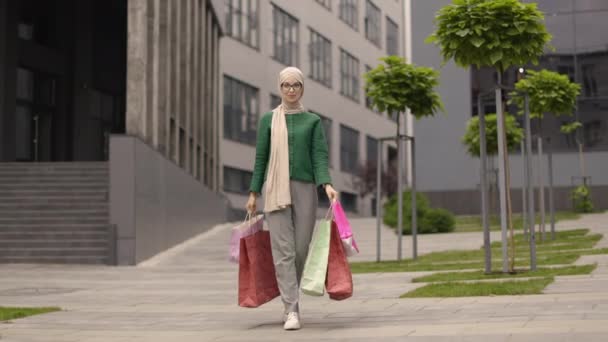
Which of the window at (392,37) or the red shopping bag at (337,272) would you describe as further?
the window at (392,37)

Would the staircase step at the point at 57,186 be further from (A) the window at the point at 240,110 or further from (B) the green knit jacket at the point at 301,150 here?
(A) the window at the point at 240,110

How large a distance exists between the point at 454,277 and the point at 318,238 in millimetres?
5081

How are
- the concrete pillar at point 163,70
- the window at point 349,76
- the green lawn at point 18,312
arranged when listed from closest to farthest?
the green lawn at point 18,312 < the concrete pillar at point 163,70 < the window at point 349,76

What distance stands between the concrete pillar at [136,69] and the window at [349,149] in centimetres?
4028

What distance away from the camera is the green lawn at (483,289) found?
30.9 feet

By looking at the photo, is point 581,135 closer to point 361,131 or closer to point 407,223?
point 407,223

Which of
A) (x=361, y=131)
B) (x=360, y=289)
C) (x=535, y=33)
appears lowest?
(x=360, y=289)

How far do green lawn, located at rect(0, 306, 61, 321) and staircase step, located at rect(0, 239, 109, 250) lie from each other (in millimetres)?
9723

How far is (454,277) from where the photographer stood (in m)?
12.1

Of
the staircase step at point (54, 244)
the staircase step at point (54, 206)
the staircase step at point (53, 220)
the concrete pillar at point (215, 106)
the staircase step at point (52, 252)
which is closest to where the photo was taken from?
the staircase step at point (52, 252)

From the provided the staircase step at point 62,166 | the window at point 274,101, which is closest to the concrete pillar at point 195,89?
the staircase step at point 62,166

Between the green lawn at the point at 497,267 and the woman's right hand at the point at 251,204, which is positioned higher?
the woman's right hand at the point at 251,204

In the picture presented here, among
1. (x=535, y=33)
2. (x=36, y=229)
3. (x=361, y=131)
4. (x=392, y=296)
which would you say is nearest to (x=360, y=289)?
(x=392, y=296)

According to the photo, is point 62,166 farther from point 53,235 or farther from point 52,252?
point 52,252
